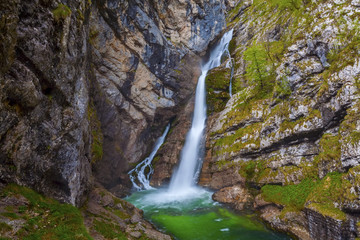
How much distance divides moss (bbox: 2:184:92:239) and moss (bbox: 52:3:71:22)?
8.97 metres

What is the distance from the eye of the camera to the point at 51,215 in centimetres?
926

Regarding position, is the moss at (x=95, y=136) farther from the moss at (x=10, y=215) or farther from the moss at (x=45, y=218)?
the moss at (x=10, y=215)

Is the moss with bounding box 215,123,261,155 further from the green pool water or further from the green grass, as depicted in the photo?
the green pool water

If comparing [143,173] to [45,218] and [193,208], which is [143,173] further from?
[45,218]

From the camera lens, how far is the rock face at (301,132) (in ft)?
42.5

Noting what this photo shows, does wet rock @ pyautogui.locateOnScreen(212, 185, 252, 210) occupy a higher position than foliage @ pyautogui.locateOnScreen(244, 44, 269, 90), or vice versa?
foliage @ pyautogui.locateOnScreen(244, 44, 269, 90)

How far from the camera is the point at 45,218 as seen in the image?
8.80 metres

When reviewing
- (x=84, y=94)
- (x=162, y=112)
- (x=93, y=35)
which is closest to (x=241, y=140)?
(x=162, y=112)

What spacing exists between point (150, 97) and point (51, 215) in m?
22.1

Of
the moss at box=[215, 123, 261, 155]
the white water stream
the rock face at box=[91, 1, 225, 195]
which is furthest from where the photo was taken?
the rock face at box=[91, 1, 225, 195]

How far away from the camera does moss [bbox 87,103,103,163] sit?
20.9 meters

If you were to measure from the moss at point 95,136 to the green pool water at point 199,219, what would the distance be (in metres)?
6.31

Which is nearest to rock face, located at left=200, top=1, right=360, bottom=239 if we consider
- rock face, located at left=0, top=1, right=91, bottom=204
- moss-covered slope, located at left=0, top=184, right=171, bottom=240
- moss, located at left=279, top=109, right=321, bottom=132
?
moss, located at left=279, top=109, right=321, bottom=132

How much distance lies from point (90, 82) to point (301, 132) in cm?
2085
